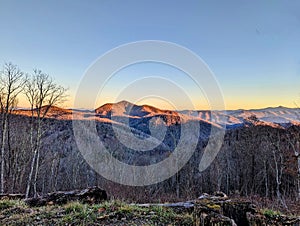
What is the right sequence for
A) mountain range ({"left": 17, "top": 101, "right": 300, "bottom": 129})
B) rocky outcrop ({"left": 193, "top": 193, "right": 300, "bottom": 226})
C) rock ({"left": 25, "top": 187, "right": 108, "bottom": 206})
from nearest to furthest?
1. rocky outcrop ({"left": 193, "top": 193, "right": 300, "bottom": 226})
2. rock ({"left": 25, "top": 187, "right": 108, "bottom": 206})
3. mountain range ({"left": 17, "top": 101, "right": 300, "bottom": 129})

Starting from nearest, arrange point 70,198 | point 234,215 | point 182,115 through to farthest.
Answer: point 234,215 < point 70,198 < point 182,115

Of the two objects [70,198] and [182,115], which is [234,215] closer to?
[70,198]

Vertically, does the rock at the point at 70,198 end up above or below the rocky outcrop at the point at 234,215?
below

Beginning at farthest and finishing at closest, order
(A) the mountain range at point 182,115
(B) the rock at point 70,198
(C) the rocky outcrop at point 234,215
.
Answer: (A) the mountain range at point 182,115, (B) the rock at point 70,198, (C) the rocky outcrop at point 234,215

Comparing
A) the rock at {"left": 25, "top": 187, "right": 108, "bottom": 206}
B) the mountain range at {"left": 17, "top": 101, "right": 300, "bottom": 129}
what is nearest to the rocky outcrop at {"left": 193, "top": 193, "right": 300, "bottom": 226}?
the rock at {"left": 25, "top": 187, "right": 108, "bottom": 206}

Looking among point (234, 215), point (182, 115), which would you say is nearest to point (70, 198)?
point (234, 215)

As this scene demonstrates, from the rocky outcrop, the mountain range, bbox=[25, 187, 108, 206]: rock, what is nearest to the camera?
the rocky outcrop

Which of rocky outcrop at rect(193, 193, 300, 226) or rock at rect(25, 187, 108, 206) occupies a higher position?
rocky outcrop at rect(193, 193, 300, 226)

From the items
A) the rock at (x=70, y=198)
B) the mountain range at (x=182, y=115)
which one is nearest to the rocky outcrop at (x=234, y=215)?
Result: the rock at (x=70, y=198)

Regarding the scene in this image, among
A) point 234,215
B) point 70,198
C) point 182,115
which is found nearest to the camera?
point 234,215

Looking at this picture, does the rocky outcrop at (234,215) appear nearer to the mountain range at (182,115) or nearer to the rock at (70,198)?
the rock at (70,198)

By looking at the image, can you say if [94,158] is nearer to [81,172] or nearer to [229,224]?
[81,172]

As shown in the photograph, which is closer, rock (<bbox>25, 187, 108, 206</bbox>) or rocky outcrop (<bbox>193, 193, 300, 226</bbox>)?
rocky outcrop (<bbox>193, 193, 300, 226</bbox>)

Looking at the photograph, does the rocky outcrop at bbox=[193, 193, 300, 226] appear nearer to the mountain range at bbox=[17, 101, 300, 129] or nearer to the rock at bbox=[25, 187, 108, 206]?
the rock at bbox=[25, 187, 108, 206]
